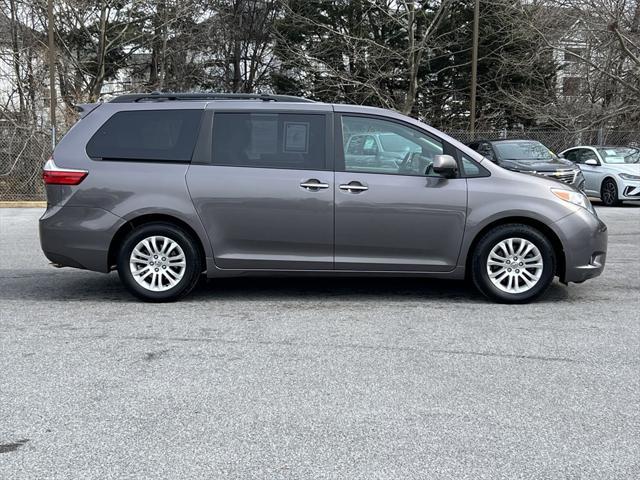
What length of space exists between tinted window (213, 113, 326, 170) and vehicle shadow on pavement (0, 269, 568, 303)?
4.45 ft

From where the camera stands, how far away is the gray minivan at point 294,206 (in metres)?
6.12

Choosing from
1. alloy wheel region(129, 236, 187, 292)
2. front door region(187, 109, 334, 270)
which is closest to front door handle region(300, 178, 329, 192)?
front door region(187, 109, 334, 270)

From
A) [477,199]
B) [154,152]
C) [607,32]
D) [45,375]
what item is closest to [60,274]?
[154,152]

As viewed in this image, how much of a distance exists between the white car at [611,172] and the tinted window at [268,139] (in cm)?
1237

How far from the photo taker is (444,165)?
600 centimetres

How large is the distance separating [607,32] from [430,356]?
20.9 meters

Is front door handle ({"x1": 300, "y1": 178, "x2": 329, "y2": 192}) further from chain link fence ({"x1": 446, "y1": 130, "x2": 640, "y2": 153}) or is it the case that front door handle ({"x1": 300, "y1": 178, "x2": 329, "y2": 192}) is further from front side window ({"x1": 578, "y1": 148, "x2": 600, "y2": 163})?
chain link fence ({"x1": 446, "y1": 130, "x2": 640, "y2": 153})

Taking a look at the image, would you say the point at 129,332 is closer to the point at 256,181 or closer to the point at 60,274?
the point at 256,181

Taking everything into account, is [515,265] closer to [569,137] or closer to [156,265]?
[156,265]

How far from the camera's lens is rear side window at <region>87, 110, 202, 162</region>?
20.6ft

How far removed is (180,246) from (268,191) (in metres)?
0.96

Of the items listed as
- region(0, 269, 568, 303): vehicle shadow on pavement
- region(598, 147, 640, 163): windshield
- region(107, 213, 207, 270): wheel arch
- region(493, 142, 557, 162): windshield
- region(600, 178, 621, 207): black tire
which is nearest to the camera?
region(107, 213, 207, 270): wheel arch

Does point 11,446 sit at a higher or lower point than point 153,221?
lower

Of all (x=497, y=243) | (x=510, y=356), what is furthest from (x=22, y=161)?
(x=510, y=356)
